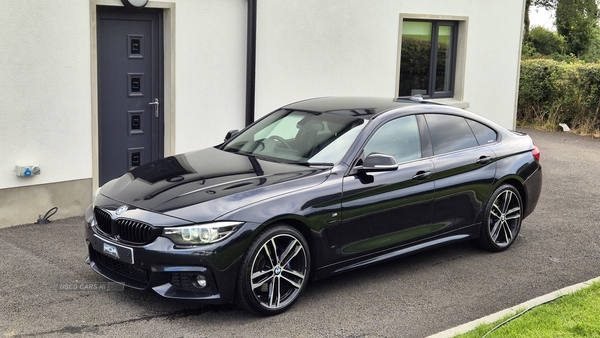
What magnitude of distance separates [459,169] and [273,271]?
2379 millimetres

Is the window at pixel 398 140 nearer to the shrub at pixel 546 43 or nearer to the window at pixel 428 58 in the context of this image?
the window at pixel 428 58

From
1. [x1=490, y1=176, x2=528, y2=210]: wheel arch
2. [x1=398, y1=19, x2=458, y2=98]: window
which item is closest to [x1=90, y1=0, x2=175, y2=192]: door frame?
[x1=490, y1=176, x2=528, y2=210]: wheel arch

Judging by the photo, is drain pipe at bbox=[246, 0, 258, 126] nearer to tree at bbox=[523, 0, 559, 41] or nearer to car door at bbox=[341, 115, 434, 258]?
car door at bbox=[341, 115, 434, 258]

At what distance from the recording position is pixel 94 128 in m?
8.82

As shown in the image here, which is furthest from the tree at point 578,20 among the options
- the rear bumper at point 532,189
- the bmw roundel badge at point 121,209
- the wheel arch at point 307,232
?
the bmw roundel badge at point 121,209

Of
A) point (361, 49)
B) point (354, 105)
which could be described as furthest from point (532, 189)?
A: point (361, 49)

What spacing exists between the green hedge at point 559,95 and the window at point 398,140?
1228cm

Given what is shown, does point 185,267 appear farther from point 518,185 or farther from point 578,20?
point 578,20

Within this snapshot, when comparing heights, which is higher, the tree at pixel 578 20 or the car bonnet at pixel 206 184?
the tree at pixel 578 20

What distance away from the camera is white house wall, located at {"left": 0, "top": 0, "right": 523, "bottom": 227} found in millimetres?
8195

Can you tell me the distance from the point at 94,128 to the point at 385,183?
3.95 m

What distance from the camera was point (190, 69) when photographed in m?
9.70

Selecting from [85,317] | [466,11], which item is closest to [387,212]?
[85,317]

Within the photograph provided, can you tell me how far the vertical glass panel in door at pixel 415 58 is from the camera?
42.3 ft
